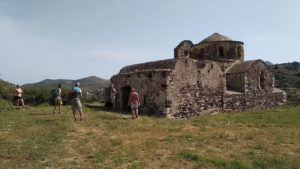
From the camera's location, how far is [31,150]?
38.6ft

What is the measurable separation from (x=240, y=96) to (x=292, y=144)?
1481 cm

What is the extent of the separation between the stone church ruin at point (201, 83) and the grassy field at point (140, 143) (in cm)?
392

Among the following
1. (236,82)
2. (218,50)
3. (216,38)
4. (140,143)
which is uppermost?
(216,38)

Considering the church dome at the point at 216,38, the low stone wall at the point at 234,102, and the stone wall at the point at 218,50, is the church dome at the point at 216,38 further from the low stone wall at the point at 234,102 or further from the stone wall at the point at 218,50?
the low stone wall at the point at 234,102

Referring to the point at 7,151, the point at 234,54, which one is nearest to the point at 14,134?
the point at 7,151

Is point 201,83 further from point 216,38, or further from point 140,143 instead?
point 140,143

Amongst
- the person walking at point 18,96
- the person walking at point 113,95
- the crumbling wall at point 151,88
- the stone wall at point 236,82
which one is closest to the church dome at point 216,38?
the stone wall at point 236,82

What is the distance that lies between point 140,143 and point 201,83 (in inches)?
477

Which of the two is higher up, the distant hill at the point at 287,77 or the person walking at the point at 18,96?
the distant hill at the point at 287,77

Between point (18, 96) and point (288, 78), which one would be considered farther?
point (288, 78)

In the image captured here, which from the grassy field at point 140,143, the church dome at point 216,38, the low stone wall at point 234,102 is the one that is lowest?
the grassy field at point 140,143

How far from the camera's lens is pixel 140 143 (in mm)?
13219

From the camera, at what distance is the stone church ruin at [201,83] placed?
22.1 meters

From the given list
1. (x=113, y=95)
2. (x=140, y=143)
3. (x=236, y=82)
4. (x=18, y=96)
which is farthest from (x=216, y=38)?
(x=140, y=143)
